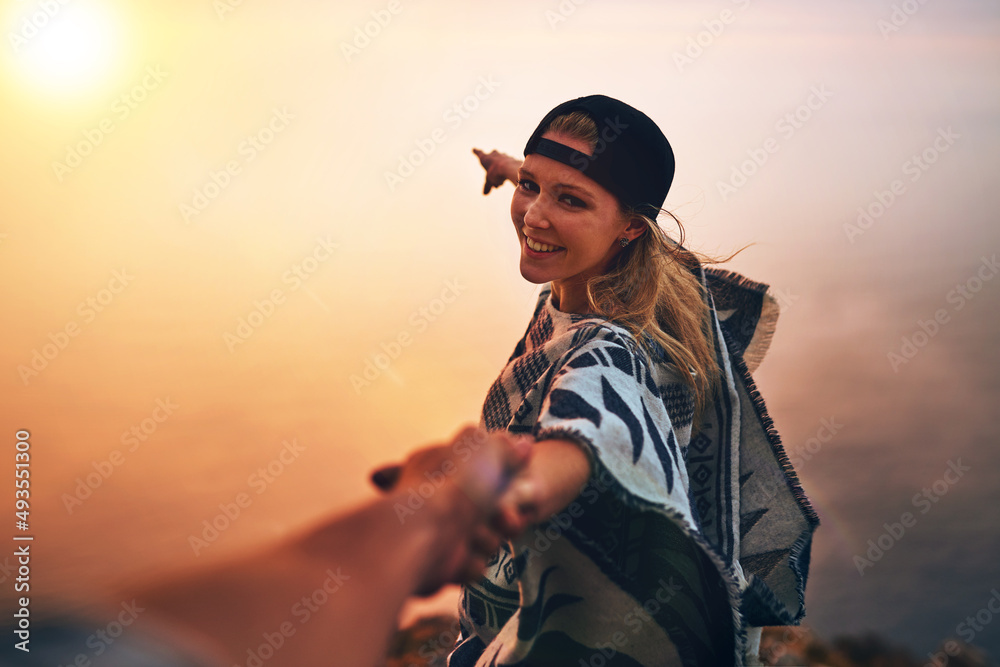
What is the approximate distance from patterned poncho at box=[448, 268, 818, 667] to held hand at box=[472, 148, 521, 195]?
2.97 ft

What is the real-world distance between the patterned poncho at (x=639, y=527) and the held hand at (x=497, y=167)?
2.97ft

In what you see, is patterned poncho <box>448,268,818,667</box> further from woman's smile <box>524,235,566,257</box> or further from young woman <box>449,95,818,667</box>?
woman's smile <box>524,235,566,257</box>

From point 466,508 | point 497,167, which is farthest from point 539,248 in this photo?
point 466,508

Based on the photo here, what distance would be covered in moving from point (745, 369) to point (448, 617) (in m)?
2.75

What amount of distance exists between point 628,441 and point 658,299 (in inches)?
32.5

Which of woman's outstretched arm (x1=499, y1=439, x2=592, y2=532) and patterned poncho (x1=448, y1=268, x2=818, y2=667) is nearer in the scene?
woman's outstretched arm (x1=499, y1=439, x2=592, y2=532)

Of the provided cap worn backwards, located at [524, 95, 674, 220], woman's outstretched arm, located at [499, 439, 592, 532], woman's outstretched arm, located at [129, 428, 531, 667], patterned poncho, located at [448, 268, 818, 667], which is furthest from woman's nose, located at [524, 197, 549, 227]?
woman's outstretched arm, located at [129, 428, 531, 667]

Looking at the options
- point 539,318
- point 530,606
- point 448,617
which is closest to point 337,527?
point 530,606

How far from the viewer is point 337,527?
1029 mm

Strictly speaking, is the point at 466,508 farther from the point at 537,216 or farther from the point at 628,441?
the point at 537,216

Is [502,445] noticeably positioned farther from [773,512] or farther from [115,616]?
[773,512]

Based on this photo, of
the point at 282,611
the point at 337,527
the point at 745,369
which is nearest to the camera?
the point at 282,611

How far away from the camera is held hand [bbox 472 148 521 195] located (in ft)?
9.55

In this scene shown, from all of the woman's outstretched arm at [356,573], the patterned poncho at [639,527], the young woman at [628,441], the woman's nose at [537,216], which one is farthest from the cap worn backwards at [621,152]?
the woman's outstretched arm at [356,573]
